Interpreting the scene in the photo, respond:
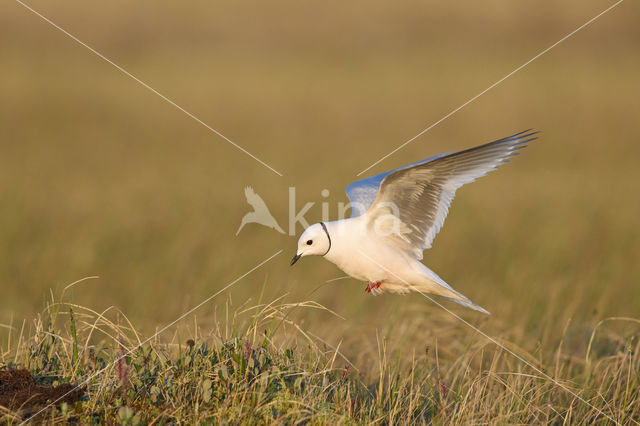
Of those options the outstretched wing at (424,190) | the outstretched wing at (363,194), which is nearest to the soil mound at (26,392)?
the outstretched wing at (424,190)

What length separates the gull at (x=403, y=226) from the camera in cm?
362

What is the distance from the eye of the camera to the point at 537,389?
13.5ft

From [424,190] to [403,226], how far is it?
0.21 metres

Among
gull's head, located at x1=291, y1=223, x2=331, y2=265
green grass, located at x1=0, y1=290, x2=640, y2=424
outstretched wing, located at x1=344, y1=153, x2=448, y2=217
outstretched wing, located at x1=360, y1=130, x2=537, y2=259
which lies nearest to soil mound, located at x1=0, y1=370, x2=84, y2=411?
green grass, located at x1=0, y1=290, x2=640, y2=424

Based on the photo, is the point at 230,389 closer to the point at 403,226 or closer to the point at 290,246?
the point at 403,226

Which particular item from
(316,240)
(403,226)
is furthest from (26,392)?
(403,226)

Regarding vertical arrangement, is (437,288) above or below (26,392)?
above

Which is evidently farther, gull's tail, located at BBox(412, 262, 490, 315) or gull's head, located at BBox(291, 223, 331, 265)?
gull's tail, located at BBox(412, 262, 490, 315)

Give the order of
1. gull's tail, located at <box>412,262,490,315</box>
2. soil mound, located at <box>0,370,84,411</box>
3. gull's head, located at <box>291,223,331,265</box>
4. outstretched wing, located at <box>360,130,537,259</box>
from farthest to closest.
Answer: gull's tail, located at <box>412,262,490,315</box>, outstretched wing, located at <box>360,130,537,259</box>, gull's head, located at <box>291,223,331,265</box>, soil mound, located at <box>0,370,84,411</box>

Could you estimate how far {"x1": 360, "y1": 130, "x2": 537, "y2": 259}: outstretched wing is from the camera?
371 centimetres

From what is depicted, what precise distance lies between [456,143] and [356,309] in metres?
7.86

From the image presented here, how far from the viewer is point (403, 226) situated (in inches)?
157

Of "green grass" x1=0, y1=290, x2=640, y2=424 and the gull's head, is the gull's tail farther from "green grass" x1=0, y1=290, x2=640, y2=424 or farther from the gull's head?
the gull's head

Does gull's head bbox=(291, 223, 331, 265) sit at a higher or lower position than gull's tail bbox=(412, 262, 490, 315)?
higher
